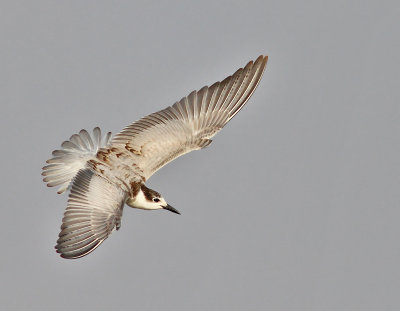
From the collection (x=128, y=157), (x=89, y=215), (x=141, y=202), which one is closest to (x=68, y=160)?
(x=128, y=157)

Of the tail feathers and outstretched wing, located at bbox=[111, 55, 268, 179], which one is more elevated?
outstretched wing, located at bbox=[111, 55, 268, 179]

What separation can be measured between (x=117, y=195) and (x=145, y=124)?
2.72 m

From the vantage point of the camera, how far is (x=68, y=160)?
22188mm

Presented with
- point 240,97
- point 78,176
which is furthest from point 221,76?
point 78,176

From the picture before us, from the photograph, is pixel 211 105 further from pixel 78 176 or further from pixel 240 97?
pixel 78 176

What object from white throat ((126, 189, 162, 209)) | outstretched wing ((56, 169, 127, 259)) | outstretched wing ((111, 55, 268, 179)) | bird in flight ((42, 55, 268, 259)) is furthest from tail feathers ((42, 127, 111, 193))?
white throat ((126, 189, 162, 209))

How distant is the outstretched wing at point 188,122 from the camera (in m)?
23.0

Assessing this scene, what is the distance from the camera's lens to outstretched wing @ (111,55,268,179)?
22953 mm

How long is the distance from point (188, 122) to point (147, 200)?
2.09 metres

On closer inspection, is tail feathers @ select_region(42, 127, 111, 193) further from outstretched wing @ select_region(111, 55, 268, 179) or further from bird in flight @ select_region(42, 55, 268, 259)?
outstretched wing @ select_region(111, 55, 268, 179)

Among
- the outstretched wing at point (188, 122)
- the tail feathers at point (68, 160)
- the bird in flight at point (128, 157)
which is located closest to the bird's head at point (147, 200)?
the bird in flight at point (128, 157)

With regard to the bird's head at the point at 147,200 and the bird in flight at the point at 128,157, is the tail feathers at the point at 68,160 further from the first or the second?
the bird's head at the point at 147,200

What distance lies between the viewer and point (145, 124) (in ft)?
76.3

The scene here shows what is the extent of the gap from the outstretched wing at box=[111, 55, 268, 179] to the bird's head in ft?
1.81
